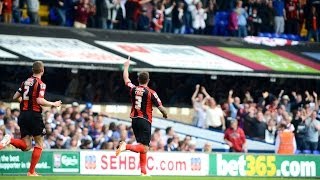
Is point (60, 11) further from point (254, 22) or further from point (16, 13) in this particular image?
point (254, 22)

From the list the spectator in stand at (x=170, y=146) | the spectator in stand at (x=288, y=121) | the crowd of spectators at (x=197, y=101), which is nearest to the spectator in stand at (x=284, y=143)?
the spectator in stand at (x=288, y=121)

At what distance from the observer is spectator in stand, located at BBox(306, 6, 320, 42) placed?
125 feet

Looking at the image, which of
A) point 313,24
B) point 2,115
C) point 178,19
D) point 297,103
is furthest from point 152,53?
point 313,24

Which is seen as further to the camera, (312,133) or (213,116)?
(312,133)

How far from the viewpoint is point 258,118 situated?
106 feet

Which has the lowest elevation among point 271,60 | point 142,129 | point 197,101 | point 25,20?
point 197,101

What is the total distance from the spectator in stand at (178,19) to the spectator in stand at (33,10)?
4.78m

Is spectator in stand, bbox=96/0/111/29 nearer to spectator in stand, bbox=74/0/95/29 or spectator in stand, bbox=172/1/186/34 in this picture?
spectator in stand, bbox=74/0/95/29

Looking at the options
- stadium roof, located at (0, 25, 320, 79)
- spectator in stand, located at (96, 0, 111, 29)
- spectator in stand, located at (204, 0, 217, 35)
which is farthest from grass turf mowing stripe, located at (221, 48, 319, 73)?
spectator in stand, located at (96, 0, 111, 29)

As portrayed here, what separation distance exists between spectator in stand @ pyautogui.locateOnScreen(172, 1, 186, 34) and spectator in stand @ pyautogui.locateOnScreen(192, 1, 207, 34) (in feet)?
1.25

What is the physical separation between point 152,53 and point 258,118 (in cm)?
373

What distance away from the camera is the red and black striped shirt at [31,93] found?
63.9ft

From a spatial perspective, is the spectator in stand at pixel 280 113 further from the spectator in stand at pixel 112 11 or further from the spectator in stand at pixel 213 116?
the spectator in stand at pixel 112 11

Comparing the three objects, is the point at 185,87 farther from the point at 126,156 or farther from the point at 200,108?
the point at 126,156
